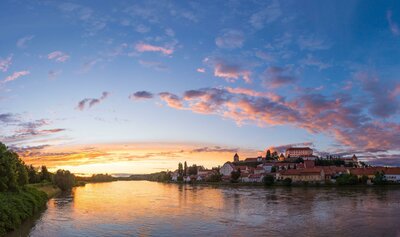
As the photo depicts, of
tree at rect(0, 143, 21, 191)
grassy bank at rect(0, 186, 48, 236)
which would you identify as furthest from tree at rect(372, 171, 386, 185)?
tree at rect(0, 143, 21, 191)

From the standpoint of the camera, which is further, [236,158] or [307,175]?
[236,158]

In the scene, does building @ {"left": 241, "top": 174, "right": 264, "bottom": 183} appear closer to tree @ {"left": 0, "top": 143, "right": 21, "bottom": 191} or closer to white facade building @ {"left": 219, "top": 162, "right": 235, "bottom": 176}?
white facade building @ {"left": 219, "top": 162, "right": 235, "bottom": 176}

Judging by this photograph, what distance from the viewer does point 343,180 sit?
7800 cm

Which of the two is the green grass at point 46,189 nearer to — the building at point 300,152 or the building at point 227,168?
the building at point 227,168

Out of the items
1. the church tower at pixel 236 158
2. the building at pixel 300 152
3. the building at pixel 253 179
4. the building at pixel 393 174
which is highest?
the building at pixel 300 152

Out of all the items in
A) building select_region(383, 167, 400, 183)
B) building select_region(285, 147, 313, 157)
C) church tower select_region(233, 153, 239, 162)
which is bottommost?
building select_region(383, 167, 400, 183)

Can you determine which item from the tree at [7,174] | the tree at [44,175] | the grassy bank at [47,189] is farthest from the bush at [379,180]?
the tree at [7,174]

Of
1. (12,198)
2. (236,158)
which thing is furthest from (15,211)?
(236,158)

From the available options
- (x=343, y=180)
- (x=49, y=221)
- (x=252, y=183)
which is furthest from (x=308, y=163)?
(x=49, y=221)

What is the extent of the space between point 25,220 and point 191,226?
40.0ft

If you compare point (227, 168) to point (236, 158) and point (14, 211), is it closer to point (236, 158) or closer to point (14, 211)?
point (236, 158)

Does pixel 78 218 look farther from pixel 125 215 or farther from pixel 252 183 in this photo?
pixel 252 183

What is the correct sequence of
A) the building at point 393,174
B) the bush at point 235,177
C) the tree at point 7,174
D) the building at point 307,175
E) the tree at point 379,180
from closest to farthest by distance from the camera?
the tree at point 7,174 → the tree at point 379,180 → the building at point 393,174 → the building at point 307,175 → the bush at point 235,177

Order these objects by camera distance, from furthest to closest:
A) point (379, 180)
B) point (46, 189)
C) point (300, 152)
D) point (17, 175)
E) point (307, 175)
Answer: point (300, 152) < point (307, 175) < point (379, 180) < point (46, 189) < point (17, 175)
